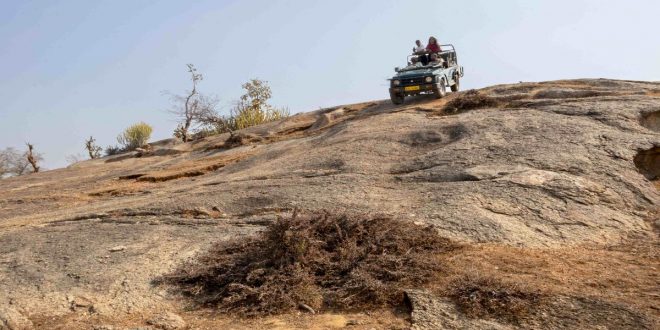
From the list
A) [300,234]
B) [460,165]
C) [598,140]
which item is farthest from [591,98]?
[300,234]

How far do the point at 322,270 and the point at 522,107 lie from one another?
7.26m

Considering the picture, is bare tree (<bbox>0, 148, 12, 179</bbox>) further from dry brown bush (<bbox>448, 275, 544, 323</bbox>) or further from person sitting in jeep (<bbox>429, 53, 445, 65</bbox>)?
dry brown bush (<bbox>448, 275, 544, 323</bbox>)

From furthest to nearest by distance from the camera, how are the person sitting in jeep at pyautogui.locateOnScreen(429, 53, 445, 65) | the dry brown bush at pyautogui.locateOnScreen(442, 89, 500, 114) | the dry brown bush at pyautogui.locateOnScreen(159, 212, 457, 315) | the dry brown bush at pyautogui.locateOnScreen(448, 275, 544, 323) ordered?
the person sitting in jeep at pyautogui.locateOnScreen(429, 53, 445, 65), the dry brown bush at pyautogui.locateOnScreen(442, 89, 500, 114), the dry brown bush at pyautogui.locateOnScreen(159, 212, 457, 315), the dry brown bush at pyautogui.locateOnScreen(448, 275, 544, 323)

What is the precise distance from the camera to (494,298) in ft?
16.4

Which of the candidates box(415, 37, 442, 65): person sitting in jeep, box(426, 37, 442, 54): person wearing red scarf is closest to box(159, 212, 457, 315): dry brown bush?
box(415, 37, 442, 65): person sitting in jeep

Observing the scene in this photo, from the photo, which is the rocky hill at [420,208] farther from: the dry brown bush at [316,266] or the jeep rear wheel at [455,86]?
the jeep rear wheel at [455,86]

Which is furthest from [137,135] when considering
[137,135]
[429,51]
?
[429,51]

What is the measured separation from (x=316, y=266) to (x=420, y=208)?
2134mm

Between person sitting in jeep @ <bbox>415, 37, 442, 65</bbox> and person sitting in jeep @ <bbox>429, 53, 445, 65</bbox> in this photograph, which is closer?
person sitting in jeep @ <bbox>429, 53, 445, 65</bbox>

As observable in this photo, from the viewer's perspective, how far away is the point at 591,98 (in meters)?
11.9

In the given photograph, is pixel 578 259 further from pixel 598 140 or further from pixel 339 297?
pixel 598 140

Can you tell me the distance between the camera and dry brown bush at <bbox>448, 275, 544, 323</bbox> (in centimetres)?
488

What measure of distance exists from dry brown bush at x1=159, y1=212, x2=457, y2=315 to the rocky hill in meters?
0.18

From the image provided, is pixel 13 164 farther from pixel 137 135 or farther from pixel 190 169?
pixel 190 169
